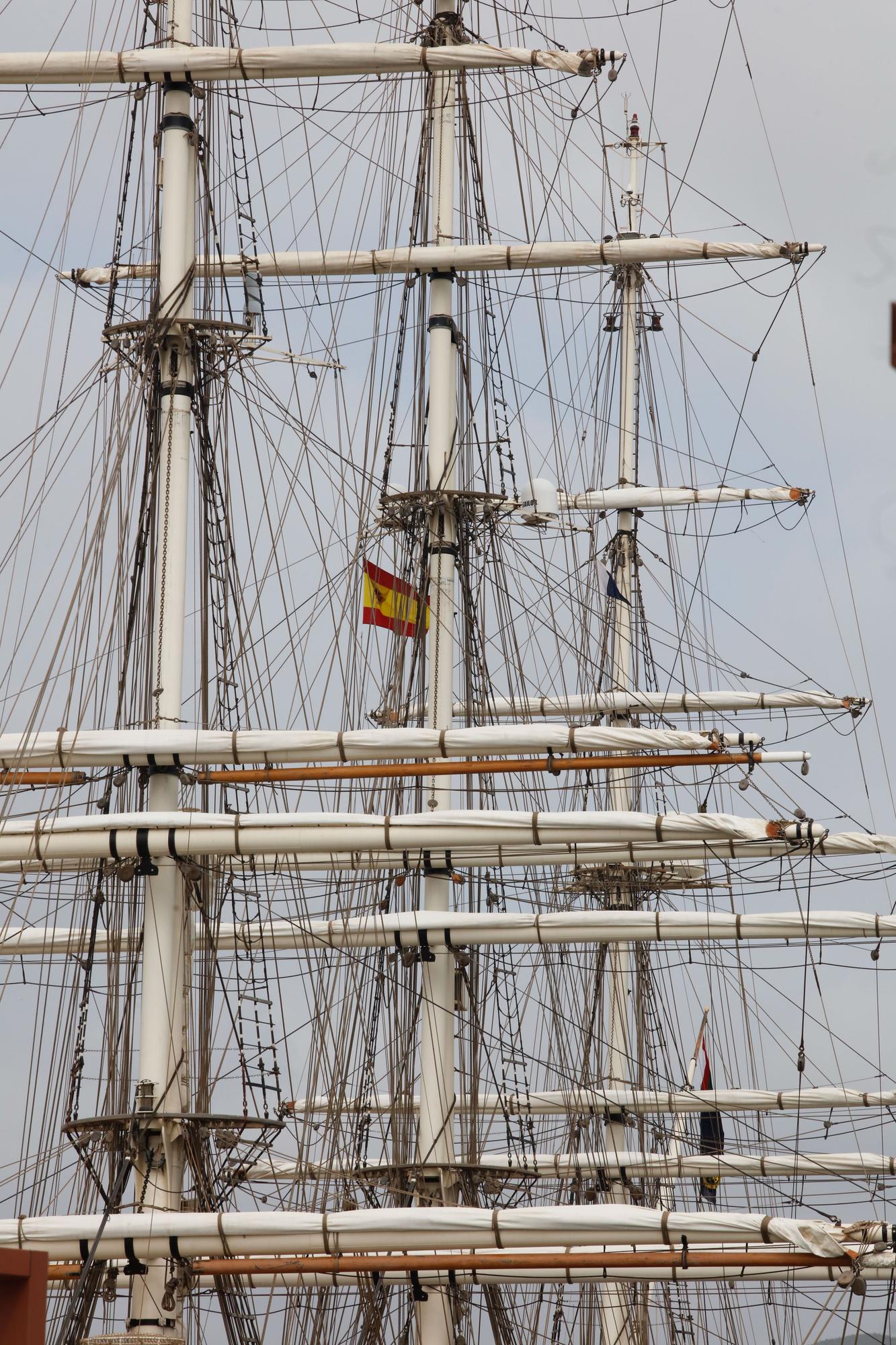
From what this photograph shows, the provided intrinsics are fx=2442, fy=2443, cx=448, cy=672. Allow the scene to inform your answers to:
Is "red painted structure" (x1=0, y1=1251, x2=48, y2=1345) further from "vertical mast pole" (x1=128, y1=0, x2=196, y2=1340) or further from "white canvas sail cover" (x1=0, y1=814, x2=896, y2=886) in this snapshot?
"white canvas sail cover" (x1=0, y1=814, x2=896, y2=886)

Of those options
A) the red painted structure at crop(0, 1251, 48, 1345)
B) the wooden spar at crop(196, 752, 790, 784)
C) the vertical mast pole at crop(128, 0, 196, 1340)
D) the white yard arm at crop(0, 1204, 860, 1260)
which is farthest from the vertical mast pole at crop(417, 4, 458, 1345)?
the red painted structure at crop(0, 1251, 48, 1345)

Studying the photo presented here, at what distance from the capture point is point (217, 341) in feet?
100

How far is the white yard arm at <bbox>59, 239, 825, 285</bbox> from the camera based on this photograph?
35.8 metres

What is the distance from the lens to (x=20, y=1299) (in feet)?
54.6

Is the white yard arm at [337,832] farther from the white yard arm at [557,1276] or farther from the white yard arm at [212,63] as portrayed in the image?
the white yard arm at [212,63]

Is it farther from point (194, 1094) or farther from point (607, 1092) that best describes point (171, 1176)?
point (607, 1092)

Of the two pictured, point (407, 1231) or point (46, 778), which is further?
point (46, 778)

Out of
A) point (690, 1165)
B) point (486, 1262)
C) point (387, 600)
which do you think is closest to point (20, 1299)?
point (486, 1262)

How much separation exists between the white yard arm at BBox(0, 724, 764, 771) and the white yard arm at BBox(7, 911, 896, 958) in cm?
264

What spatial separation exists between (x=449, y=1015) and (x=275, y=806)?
12.9ft

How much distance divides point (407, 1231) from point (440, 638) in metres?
9.67

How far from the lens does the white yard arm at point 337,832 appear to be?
29.0 meters

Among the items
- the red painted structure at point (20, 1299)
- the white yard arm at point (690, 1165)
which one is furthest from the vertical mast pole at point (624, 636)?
the red painted structure at point (20, 1299)

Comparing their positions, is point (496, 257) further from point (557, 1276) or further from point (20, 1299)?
point (20, 1299)
